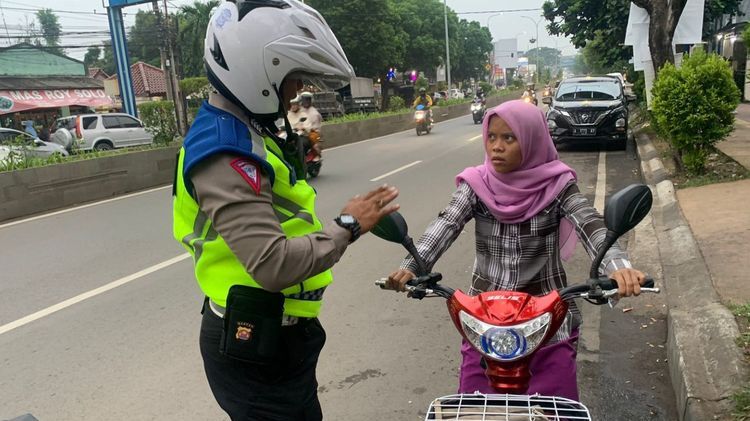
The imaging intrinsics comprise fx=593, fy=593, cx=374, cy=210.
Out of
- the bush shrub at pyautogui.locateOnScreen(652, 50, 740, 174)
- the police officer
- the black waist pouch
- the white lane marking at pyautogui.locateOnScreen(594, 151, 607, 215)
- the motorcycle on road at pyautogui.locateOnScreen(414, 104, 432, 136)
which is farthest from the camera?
the motorcycle on road at pyautogui.locateOnScreen(414, 104, 432, 136)

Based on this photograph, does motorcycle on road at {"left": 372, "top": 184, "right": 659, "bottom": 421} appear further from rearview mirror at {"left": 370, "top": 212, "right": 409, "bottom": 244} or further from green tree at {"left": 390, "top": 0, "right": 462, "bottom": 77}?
green tree at {"left": 390, "top": 0, "right": 462, "bottom": 77}

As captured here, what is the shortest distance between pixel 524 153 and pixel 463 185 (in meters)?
0.29

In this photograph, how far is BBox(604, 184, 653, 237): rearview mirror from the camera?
1656 millimetres

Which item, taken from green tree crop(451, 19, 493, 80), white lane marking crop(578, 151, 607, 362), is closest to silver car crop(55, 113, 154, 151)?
white lane marking crop(578, 151, 607, 362)

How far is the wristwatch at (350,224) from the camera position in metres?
1.45

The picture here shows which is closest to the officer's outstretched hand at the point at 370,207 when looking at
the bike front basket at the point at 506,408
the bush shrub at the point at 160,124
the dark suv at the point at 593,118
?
the bike front basket at the point at 506,408

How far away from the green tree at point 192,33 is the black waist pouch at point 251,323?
42473 millimetres

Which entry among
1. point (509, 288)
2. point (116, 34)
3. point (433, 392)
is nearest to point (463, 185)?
point (509, 288)

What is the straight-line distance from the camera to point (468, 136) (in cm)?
1877

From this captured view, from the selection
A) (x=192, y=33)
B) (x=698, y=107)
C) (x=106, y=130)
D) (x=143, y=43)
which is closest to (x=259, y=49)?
(x=698, y=107)

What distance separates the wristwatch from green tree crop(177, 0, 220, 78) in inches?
1671

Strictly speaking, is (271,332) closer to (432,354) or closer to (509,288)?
(509,288)

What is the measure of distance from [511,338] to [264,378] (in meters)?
0.67

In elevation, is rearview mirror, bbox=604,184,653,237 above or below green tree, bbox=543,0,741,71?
below
